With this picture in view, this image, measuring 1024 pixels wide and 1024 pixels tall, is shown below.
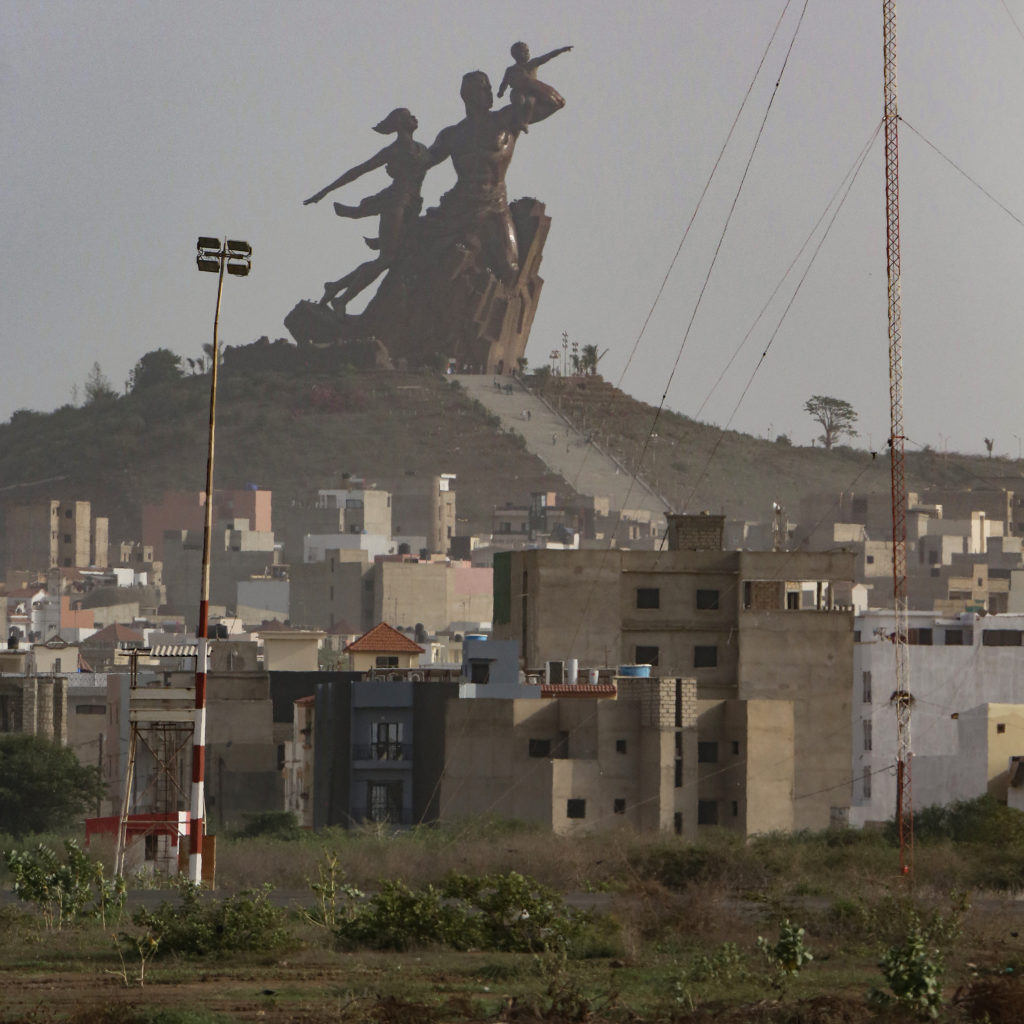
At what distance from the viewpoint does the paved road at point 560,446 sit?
17188 cm

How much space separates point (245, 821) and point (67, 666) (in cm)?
3490

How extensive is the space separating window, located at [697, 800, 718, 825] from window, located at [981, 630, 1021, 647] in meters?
15.8

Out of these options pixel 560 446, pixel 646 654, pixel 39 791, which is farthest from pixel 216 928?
pixel 560 446

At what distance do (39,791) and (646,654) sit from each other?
16.3 metres

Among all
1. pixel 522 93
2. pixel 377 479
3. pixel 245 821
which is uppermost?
pixel 522 93

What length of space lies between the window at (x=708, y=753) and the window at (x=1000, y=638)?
15.3 meters

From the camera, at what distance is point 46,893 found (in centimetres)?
2277

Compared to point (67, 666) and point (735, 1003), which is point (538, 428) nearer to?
point (67, 666)

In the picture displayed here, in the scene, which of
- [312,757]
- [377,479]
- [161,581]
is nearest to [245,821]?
[312,757]

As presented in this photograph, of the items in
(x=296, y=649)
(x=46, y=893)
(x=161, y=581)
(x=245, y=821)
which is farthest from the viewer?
(x=161, y=581)

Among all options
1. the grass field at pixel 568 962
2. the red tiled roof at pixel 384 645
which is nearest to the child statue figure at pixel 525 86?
the red tiled roof at pixel 384 645

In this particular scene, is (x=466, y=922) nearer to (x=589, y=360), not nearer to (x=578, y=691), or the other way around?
(x=578, y=691)

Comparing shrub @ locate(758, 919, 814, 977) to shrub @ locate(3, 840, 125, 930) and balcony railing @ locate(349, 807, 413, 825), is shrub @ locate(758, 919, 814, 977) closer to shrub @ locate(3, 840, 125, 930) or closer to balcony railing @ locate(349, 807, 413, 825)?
shrub @ locate(3, 840, 125, 930)

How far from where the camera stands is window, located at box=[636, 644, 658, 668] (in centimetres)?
6125
